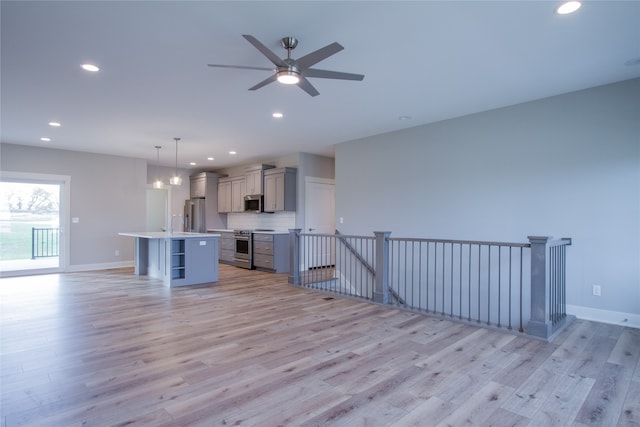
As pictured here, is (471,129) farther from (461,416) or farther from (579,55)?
(461,416)

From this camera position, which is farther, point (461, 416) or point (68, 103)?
point (68, 103)

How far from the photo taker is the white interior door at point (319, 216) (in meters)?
8.10

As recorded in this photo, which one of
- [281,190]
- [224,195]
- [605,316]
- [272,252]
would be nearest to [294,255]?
[272,252]

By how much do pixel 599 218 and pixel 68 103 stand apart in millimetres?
6685

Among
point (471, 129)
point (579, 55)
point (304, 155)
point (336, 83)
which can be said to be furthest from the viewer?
point (304, 155)

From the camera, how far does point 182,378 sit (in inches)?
102

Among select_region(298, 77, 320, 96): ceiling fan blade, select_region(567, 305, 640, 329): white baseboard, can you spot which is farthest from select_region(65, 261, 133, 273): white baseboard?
select_region(567, 305, 640, 329): white baseboard

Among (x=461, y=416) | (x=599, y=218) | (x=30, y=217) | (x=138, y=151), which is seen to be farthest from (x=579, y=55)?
(x=30, y=217)

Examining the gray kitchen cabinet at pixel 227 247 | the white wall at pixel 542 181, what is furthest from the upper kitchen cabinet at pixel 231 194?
the white wall at pixel 542 181

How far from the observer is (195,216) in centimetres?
984

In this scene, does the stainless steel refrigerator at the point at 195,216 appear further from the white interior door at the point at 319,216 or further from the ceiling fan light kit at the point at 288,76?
the ceiling fan light kit at the point at 288,76

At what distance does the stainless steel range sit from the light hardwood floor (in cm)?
360

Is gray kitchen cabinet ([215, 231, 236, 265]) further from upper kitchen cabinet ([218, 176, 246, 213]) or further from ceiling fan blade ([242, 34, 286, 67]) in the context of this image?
ceiling fan blade ([242, 34, 286, 67])

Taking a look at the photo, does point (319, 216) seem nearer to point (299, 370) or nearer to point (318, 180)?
point (318, 180)
